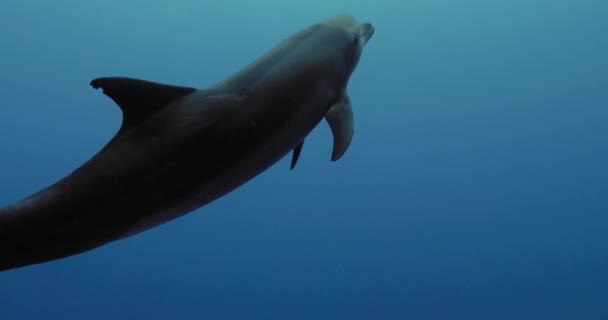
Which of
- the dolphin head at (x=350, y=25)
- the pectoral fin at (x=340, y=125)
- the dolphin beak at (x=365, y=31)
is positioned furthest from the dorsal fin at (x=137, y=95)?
the dolphin beak at (x=365, y=31)

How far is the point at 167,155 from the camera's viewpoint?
9.03 feet

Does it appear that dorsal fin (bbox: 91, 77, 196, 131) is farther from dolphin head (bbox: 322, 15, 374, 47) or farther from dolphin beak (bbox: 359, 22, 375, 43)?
dolphin beak (bbox: 359, 22, 375, 43)

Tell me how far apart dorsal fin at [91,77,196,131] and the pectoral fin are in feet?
3.52

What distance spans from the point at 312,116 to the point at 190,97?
723 mm

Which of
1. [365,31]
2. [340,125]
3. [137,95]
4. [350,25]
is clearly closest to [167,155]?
[137,95]

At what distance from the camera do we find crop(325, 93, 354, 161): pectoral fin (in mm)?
3719

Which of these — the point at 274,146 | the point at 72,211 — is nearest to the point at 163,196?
the point at 72,211

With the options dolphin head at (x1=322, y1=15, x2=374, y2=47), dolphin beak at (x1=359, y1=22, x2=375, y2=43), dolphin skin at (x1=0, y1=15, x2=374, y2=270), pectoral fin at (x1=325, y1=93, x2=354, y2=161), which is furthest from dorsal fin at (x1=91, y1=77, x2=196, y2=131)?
dolphin beak at (x1=359, y1=22, x2=375, y2=43)

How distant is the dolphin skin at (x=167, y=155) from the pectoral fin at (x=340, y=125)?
0.42 m

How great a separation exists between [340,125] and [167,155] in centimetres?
139

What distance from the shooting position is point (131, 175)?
2721 millimetres

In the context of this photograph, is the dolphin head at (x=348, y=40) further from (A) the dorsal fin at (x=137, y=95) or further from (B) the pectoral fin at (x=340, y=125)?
(A) the dorsal fin at (x=137, y=95)

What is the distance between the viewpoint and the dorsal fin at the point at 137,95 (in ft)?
9.63

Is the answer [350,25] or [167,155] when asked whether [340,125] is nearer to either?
[350,25]
